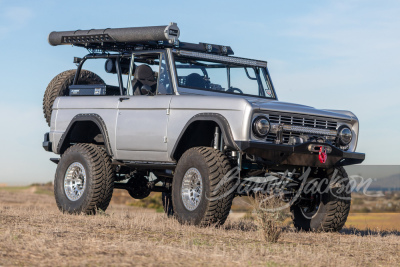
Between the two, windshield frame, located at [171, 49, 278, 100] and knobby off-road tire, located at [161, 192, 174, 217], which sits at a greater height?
windshield frame, located at [171, 49, 278, 100]

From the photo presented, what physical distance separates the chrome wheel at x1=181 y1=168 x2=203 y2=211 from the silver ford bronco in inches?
0.6

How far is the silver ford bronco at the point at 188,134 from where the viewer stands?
9.51m

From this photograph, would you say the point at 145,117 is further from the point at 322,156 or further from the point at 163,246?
the point at 163,246

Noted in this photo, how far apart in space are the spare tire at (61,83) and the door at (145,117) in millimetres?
1823

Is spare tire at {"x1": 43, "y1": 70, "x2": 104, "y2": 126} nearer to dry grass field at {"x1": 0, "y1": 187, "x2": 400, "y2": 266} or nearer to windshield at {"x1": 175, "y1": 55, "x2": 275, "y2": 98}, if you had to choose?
windshield at {"x1": 175, "y1": 55, "x2": 275, "y2": 98}

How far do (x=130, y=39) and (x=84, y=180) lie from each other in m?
2.40

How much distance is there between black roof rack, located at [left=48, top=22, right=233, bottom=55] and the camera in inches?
438

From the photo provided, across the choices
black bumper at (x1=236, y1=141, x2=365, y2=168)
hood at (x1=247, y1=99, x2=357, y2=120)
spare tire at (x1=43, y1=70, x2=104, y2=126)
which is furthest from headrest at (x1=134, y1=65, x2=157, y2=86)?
black bumper at (x1=236, y1=141, x2=365, y2=168)

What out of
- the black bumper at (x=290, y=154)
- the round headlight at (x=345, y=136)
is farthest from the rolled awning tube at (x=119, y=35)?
the round headlight at (x=345, y=136)

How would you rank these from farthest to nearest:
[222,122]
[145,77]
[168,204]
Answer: [168,204]
[145,77]
[222,122]

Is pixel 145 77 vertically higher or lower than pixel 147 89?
higher

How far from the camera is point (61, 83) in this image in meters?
13.2

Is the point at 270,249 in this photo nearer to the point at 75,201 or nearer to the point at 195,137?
the point at 195,137

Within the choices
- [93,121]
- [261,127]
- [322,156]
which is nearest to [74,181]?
[93,121]
